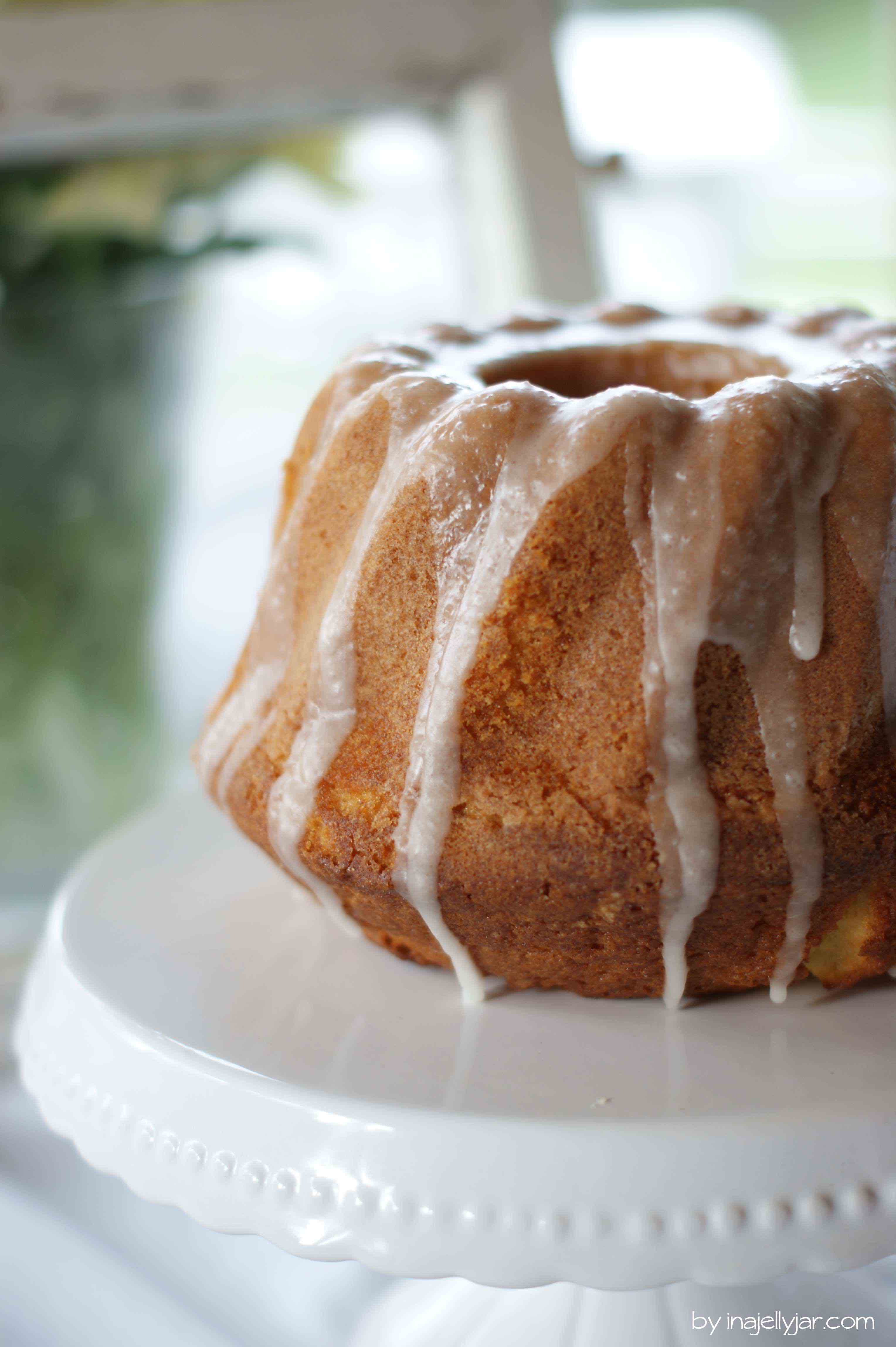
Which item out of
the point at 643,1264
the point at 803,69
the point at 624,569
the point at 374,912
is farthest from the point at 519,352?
the point at 803,69

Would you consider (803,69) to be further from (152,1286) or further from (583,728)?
(152,1286)

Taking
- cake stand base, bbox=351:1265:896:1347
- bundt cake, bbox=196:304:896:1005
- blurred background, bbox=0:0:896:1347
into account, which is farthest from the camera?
blurred background, bbox=0:0:896:1347

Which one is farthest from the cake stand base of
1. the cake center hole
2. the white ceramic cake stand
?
the cake center hole

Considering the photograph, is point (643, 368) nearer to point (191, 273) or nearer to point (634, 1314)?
point (634, 1314)

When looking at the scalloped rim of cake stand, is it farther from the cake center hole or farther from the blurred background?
the blurred background

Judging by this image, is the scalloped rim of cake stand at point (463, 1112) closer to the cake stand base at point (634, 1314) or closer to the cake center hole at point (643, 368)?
the cake stand base at point (634, 1314)

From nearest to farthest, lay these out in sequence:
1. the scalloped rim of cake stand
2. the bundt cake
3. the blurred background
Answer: the scalloped rim of cake stand
the bundt cake
the blurred background

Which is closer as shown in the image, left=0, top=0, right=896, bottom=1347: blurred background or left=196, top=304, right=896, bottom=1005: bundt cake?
left=196, top=304, right=896, bottom=1005: bundt cake

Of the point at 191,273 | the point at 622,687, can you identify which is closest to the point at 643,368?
the point at 622,687
